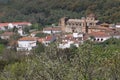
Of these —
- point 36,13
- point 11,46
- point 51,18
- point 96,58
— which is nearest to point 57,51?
point 96,58

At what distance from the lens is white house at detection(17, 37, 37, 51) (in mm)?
32844

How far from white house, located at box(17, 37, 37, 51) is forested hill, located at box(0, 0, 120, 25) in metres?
8.94

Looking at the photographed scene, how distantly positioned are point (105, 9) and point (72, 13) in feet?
11.1

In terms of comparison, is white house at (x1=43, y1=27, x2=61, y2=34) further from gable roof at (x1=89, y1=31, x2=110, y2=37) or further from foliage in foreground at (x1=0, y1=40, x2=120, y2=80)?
foliage in foreground at (x1=0, y1=40, x2=120, y2=80)

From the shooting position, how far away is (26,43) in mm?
33750

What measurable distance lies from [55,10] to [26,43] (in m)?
13.6

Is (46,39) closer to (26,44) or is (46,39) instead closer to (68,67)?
(26,44)

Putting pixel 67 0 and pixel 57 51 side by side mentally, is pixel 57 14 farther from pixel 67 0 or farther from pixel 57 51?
pixel 57 51

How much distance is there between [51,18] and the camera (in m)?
43.8

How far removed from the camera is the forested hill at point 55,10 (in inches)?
1687

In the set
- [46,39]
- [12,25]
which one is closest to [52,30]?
[46,39]

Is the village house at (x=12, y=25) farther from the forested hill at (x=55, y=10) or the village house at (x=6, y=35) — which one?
the village house at (x=6, y=35)

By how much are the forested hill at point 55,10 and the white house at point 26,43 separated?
352 inches

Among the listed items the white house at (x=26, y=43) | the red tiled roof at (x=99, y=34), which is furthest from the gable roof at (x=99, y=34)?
the white house at (x=26, y=43)
